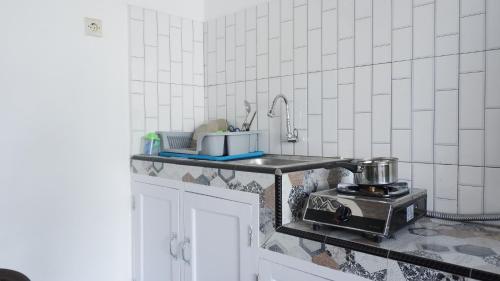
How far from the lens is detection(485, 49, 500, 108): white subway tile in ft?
4.61

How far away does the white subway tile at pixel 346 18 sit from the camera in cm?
181

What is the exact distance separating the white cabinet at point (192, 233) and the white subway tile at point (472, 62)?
3.15 feet

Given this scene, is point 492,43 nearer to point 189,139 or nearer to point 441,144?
point 441,144

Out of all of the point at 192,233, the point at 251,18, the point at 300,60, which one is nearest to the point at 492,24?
the point at 300,60

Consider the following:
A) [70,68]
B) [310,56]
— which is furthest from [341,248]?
[70,68]

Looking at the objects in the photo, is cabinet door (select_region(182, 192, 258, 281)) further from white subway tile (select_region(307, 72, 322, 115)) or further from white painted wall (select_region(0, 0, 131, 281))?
white subway tile (select_region(307, 72, 322, 115))

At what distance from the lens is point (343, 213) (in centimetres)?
130

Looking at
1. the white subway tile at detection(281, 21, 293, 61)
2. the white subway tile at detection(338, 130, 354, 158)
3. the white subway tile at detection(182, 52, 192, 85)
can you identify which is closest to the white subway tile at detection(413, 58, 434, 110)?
the white subway tile at detection(338, 130, 354, 158)

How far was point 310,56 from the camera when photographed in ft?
6.48

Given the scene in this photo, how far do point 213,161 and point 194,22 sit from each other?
3.81 ft

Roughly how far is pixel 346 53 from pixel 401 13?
11.6 inches

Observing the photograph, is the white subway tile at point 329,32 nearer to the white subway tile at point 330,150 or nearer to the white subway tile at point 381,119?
the white subway tile at point 381,119

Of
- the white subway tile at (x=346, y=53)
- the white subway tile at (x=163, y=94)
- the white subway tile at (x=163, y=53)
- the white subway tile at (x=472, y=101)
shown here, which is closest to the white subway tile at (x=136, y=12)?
the white subway tile at (x=163, y=53)

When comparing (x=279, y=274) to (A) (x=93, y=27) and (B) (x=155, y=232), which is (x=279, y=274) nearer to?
(B) (x=155, y=232)
